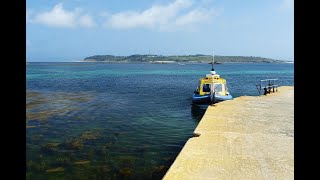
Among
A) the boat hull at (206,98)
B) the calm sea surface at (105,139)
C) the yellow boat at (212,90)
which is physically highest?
the yellow boat at (212,90)

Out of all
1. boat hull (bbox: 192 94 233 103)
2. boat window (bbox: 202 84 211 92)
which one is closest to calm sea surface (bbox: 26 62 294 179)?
boat hull (bbox: 192 94 233 103)

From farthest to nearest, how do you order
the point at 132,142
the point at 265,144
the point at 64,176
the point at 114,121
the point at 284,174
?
the point at 114,121 → the point at 132,142 → the point at 265,144 → the point at 64,176 → the point at 284,174

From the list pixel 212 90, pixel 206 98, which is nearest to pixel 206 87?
pixel 212 90

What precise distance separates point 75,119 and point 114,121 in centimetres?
336

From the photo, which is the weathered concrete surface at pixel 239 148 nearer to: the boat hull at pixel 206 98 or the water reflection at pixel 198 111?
the water reflection at pixel 198 111

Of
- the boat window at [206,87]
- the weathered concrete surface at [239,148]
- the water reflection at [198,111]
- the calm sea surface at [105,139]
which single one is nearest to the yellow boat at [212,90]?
the boat window at [206,87]

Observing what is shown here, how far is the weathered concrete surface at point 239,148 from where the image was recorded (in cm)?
1145

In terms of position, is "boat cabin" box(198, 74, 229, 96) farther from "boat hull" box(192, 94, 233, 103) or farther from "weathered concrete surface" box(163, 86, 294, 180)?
"weathered concrete surface" box(163, 86, 294, 180)

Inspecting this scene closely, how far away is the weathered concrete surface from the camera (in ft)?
37.6

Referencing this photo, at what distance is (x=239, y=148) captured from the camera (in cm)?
1464

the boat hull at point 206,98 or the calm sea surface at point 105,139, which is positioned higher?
the boat hull at point 206,98
